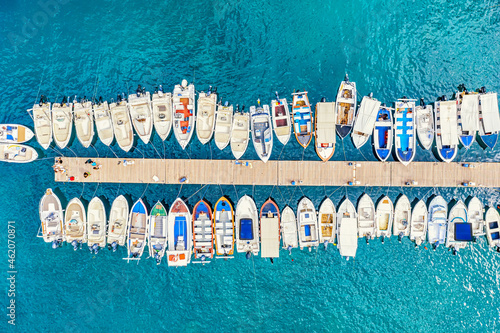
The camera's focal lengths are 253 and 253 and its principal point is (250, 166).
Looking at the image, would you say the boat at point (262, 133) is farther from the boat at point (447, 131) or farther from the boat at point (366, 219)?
the boat at point (447, 131)

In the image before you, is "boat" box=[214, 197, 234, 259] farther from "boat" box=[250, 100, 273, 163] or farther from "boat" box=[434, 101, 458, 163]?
"boat" box=[434, 101, 458, 163]

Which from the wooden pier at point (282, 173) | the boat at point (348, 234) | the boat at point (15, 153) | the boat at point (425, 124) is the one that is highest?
the boat at point (425, 124)

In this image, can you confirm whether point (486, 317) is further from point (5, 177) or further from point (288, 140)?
point (5, 177)

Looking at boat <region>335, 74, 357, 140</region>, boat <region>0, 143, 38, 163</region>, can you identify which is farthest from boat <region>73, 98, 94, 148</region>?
boat <region>335, 74, 357, 140</region>

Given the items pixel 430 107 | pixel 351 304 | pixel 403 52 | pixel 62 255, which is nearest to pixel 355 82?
pixel 403 52

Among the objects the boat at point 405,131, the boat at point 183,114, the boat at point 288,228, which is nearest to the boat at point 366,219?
the boat at point 405,131
